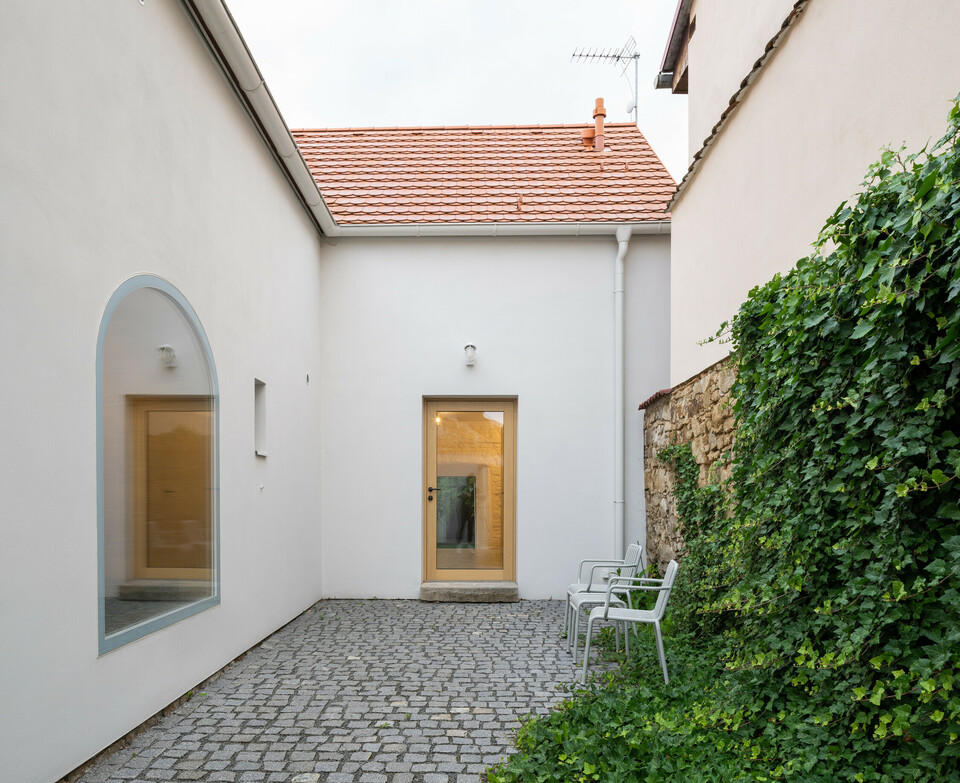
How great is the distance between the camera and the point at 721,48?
17.7ft

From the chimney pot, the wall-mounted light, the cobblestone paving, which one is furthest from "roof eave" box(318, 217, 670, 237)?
the cobblestone paving

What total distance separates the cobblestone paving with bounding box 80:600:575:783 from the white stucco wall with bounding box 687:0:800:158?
4.42m

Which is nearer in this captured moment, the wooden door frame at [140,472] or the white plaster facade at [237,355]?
the white plaster facade at [237,355]

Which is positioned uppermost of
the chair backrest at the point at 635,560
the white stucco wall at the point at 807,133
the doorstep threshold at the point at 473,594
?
the white stucco wall at the point at 807,133

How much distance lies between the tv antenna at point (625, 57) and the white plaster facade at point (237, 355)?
3009 millimetres

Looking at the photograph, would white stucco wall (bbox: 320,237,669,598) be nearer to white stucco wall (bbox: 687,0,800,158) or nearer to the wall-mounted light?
white stucco wall (bbox: 687,0,800,158)

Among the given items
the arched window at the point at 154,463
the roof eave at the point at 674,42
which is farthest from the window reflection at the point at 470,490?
the roof eave at the point at 674,42

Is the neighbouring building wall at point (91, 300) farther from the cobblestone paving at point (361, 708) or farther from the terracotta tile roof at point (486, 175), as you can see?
the terracotta tile roof at point (486, 175)

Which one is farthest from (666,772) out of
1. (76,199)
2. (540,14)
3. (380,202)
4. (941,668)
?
(540,14)

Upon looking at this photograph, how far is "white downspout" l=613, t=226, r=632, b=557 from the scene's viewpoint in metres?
8.08

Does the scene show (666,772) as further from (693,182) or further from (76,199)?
(693,182)

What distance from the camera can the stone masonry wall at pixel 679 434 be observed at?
5000 millimetres

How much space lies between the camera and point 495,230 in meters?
8.30

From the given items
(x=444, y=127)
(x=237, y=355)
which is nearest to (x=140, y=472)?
(x=237, y=355)
